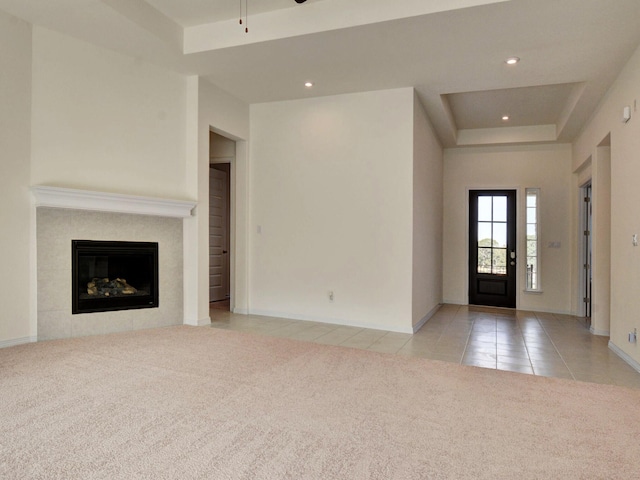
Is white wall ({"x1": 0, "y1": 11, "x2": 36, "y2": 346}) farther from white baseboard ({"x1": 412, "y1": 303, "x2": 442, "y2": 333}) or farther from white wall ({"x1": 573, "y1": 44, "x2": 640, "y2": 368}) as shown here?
Answer: white wall ({"x1": 573, "y1": 44, "x2": 640, "y2": 368})

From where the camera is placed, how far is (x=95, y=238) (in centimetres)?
429

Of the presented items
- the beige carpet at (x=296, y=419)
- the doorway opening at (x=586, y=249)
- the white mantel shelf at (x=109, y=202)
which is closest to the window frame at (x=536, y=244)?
the doorway opening at (x=586, y=249)

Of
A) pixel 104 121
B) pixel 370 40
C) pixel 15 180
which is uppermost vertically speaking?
pixel 370 40

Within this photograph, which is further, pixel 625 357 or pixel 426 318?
pixel 426 318

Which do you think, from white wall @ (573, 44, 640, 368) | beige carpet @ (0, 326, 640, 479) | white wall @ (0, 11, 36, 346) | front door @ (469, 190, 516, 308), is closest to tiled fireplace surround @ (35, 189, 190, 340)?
white wall @ (0, 11, 36, 346)

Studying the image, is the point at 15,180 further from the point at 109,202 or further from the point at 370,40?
the point at 370,40

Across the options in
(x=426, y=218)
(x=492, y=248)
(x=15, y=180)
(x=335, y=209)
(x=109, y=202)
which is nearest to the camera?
(x=15, y=180)

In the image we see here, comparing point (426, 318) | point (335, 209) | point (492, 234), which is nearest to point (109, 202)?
point (335, 209)

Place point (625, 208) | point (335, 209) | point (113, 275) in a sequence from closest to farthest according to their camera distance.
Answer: point (625, 208) < point (113, 275) < point (335, 209)

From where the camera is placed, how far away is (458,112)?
20.4ft

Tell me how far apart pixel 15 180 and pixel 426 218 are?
4.82m

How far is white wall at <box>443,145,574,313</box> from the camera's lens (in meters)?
6.89

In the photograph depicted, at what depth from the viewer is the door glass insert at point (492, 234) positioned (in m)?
7.32

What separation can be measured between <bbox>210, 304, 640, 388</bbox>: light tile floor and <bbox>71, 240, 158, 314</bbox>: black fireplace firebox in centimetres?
99
